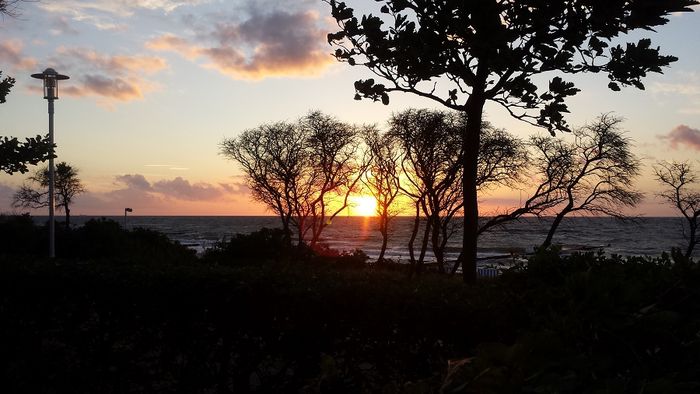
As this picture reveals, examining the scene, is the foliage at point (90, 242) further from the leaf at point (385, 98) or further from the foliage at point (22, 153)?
the leaf at point (385, 98)

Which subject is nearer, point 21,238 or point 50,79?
point 50,79

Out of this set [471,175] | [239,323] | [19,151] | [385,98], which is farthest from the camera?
[19,151]

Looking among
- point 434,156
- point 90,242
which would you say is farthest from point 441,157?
point 90,242

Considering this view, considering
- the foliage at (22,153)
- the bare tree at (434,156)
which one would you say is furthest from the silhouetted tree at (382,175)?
the foliage at (22,153)

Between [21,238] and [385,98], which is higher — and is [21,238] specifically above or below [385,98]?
below

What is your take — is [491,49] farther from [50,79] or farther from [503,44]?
[50,79]

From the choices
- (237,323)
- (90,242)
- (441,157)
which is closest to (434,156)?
(441,157)

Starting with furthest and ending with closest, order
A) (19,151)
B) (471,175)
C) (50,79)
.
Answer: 1. (50,79)
2. (19,151)
3. (471,175)

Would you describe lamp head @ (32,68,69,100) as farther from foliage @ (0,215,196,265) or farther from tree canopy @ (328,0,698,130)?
tree canopy @ (328,0,698,130)

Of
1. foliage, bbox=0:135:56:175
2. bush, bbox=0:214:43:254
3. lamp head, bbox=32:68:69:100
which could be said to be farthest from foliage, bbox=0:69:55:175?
bush, bbox=0:214:43:254

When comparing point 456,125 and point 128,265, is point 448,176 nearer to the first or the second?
point 456,125

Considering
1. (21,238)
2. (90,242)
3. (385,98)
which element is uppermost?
(385,98)

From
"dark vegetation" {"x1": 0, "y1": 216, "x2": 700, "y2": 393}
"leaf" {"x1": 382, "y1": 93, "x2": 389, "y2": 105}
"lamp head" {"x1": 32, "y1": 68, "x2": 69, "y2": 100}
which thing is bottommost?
"dark vegetation" {"x1": 0, "y1": 216, "x2": 700, "y2": 393}

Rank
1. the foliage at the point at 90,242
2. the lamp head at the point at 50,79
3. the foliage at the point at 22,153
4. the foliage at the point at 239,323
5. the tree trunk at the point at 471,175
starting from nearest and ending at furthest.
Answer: the foliage at the point at 239,323
the tree trunk at the point at 471,175
the foliage at the point at 22,153
the lamp head at the point at 50,79
the foliage at the point at 90,242
